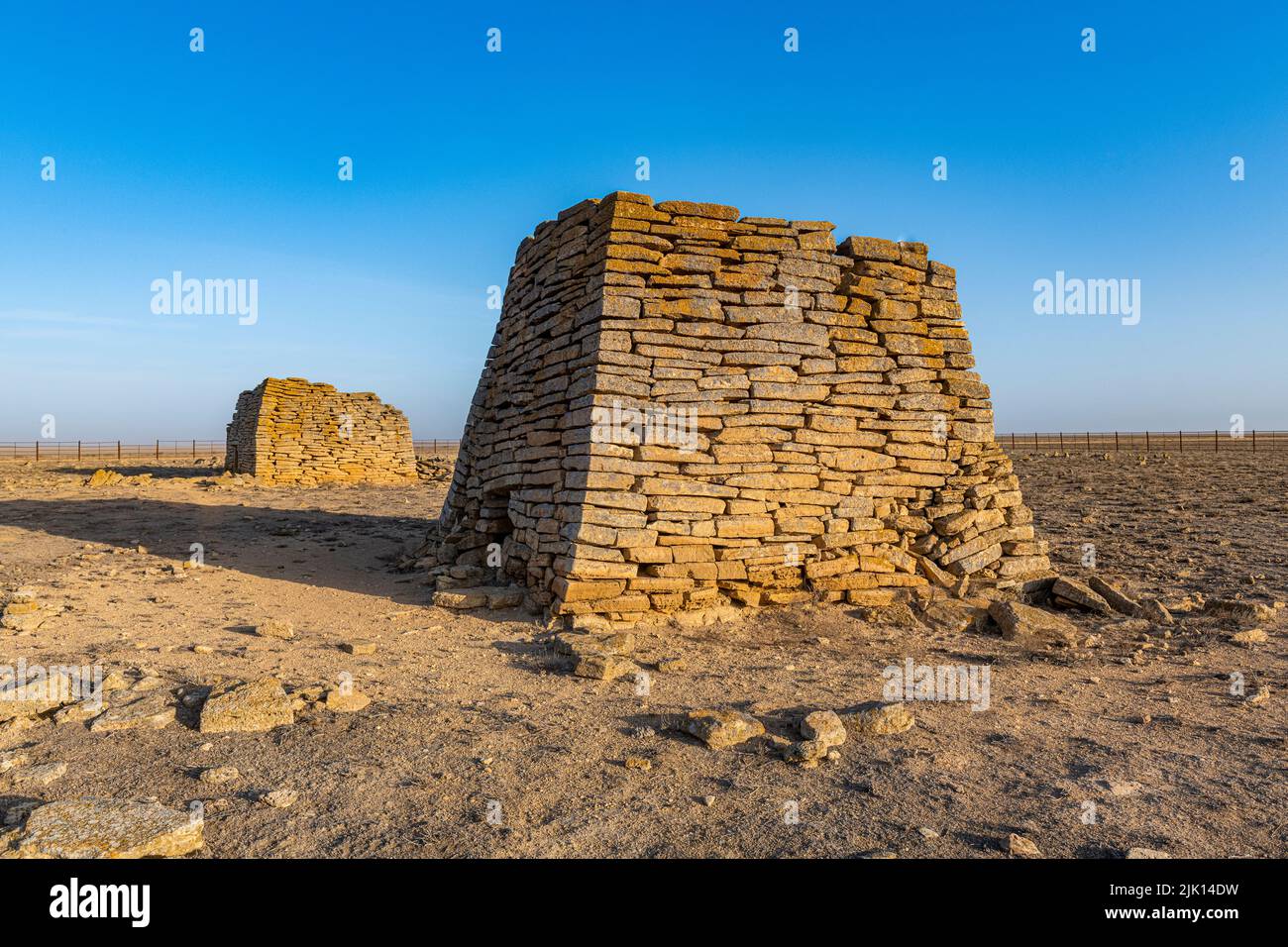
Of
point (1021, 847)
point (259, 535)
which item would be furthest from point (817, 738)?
point (259, 535)

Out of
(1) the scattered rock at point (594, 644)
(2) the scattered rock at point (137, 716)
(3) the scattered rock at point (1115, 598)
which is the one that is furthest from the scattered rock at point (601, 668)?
(3) the scattered rock at point (1115, 598)

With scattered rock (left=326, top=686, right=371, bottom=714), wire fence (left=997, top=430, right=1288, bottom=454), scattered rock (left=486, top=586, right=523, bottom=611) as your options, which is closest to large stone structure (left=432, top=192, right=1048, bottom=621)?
scattered rock (left=486, top=586, right=523, bottom=611)

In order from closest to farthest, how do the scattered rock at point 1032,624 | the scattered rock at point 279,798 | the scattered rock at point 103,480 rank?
1. the scattered rock at point 279,798
2. the scattered rock at point 1032,624
3. the scattered rock at point 103,480

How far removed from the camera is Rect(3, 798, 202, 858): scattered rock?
8.93 feet

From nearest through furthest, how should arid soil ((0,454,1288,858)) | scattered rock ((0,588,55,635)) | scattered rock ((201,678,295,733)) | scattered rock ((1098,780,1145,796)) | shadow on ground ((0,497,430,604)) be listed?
arid soil ((0,454,1288,858)) → scattered rock ((1098,780,1145,796)) → scattered rock ((201,678,295,733)) → scattered rock ((0,588,55,635)) → shadow on ground ((0,497,430,604))

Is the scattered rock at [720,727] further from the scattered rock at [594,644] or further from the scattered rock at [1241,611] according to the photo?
the scattered rock at [1241,611]

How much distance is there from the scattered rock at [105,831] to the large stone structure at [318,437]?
18.3 m

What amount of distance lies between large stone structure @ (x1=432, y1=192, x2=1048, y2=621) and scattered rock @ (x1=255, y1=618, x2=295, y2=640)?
175 cm

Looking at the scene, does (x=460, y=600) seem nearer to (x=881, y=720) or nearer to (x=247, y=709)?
(x=247, y=709)

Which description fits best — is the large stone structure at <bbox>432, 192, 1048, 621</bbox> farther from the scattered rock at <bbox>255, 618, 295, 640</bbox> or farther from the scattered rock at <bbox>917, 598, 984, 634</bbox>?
the scattered rock at <bbox>255, 618, 295, 640</bbox>

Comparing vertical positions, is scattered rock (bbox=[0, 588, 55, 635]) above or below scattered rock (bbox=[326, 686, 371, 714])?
above

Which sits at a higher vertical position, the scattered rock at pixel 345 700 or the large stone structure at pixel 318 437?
the large stone structure at pixel 318 437

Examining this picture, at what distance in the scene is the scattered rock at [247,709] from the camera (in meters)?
4.03

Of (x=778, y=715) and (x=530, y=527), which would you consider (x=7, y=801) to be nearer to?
(x=778, y=715)
